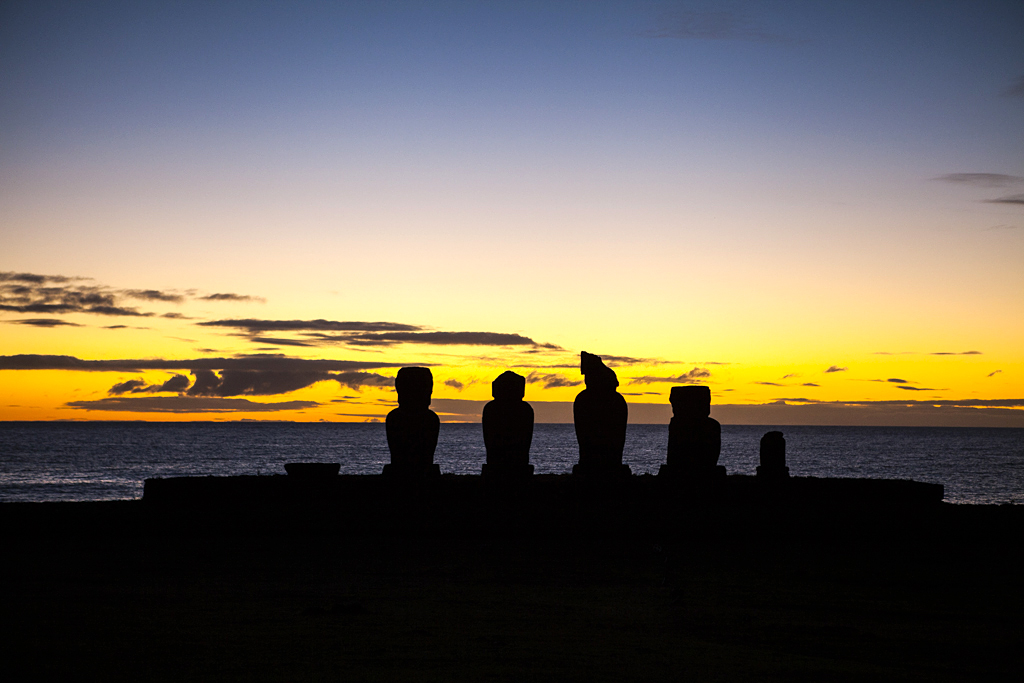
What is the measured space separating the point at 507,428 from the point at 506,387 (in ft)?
2.88

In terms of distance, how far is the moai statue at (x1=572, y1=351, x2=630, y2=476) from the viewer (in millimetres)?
17641

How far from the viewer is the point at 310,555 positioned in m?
12.8

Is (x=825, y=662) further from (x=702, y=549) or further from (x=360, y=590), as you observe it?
(x=702, y=549)

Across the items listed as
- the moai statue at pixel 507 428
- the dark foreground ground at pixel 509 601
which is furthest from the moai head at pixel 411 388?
the dark foreground ground at pixel 509 601

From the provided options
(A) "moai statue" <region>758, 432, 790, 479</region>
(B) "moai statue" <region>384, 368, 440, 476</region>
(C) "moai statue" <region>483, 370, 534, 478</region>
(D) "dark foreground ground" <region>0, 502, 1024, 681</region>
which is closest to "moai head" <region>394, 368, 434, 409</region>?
(B) "moai statue" <region>384, 368, 440, 476</region>

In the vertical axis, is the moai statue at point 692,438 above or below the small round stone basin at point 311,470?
above

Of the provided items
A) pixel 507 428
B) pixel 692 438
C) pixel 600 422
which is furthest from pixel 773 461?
pixel 507 428

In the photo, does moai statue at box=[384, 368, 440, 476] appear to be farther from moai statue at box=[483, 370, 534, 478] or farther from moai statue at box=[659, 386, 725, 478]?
moai statue at box=[659, 386, 725, 478]

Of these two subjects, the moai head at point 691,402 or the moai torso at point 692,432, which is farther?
the moai head at point 691,402

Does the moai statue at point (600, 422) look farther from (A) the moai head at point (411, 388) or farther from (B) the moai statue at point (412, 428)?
(A) the moai head at point (411, 388)

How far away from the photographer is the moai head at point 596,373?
1808cm

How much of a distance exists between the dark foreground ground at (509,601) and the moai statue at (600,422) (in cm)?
287

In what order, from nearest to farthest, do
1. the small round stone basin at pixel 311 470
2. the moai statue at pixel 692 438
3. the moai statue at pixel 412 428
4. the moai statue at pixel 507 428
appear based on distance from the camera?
1. the moai statue at pixel 507 428
2. the small round stone basin at pixel 311 470
3. the moai statue at pixel 412 428
4. the moai statue at pixel 692 438

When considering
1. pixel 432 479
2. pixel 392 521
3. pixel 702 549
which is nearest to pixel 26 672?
pixel 392 521
